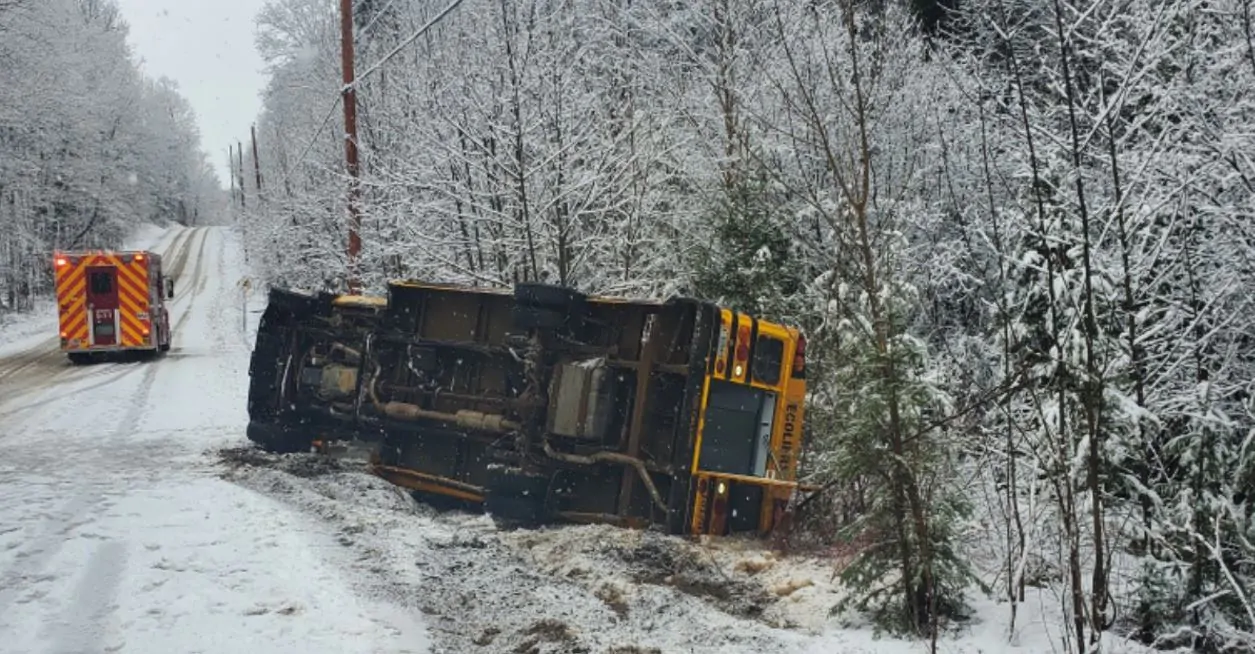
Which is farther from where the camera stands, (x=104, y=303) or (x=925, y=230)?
(x=104, y=303)

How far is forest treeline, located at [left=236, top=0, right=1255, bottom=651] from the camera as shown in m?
5.83

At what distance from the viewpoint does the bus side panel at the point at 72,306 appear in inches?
944

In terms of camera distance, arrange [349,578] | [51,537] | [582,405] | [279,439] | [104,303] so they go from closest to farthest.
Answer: [349,578], [51,537], [582,405], [279,439], [104,303]

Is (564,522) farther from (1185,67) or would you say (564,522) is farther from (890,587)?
(1185,67)

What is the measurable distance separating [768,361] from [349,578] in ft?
13.2

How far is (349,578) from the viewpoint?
22.4ft

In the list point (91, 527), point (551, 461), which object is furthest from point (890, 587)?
point (91, 527)

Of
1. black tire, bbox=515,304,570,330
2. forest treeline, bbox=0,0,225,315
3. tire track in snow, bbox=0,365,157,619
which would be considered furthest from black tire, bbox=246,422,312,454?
forest treeline, bbox=0,0,225,315

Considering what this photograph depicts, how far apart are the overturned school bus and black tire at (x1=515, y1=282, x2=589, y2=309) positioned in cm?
1

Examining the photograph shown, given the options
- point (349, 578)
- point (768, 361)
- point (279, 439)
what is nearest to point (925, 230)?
point (768, 361)

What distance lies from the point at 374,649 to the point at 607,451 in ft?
11.4

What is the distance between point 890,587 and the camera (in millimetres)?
6242

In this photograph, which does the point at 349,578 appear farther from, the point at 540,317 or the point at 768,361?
the point at 768,361

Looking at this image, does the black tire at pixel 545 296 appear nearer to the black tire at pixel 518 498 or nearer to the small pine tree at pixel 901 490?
the black tire at pixel 518 498
